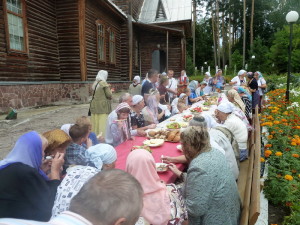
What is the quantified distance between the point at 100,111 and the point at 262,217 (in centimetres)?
415

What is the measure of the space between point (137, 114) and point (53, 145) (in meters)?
2.67

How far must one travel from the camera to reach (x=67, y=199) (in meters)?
1.64

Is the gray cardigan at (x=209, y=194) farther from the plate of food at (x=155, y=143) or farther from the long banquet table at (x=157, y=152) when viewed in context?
the plate of food at (x=155, y=143)

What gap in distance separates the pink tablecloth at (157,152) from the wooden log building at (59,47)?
6.63 meters

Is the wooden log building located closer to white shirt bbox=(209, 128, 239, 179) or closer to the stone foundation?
the stone foundation

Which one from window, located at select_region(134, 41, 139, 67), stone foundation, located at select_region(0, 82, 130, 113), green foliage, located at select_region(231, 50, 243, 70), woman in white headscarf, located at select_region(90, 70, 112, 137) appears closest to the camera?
woman in white headscarf, located at select_region(90, 70, 112, 137)

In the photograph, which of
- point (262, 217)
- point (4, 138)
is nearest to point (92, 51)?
point (4, 138)

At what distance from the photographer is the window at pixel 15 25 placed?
8.61 meters

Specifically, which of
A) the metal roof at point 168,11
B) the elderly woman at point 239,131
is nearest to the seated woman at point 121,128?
the elderly woman at point 239,131

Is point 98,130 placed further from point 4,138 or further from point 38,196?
point 38,196

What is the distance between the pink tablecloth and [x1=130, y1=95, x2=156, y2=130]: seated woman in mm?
644

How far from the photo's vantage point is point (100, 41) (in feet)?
46.6

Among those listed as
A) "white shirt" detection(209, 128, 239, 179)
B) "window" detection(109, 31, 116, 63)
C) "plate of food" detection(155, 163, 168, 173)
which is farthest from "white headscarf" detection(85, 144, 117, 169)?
"window" detection(109, 31, 116, 63)

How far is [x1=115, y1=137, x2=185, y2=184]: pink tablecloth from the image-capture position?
8.71 feet
